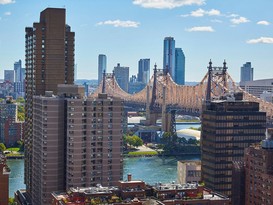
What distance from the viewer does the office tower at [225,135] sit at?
3309 centimetres

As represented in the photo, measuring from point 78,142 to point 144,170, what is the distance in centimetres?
2269

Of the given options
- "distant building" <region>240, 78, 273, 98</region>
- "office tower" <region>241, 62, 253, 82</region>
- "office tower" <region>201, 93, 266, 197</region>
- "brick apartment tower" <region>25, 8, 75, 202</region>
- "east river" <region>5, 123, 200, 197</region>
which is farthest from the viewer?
"office tower" <region>241, 62, 253, 82</region>

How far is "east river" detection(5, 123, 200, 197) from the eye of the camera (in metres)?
45.1

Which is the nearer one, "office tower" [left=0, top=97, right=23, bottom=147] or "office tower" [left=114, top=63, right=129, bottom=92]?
"office tower" [left=0, top=97, right=23, bottom=147]

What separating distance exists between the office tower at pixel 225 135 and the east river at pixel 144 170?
11.5 metres

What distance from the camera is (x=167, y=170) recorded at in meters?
51.8

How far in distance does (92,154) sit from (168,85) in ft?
194

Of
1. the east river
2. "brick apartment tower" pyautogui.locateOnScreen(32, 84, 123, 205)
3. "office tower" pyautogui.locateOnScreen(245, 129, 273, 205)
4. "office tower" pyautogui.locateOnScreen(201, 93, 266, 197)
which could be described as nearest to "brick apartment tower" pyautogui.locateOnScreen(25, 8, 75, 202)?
"brick apartment tower" pyautogui.locateOnScreen(32, 84, 123, 205)

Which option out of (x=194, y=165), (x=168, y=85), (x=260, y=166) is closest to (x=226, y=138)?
(x=194, y=165)

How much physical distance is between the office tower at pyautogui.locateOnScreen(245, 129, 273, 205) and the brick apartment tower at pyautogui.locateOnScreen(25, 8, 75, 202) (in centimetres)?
1308

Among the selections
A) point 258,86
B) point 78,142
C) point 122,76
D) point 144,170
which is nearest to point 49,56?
point 78,142

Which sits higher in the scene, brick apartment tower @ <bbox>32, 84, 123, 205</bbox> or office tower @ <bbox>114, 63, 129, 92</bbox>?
office tower @ <bbox>114, 63, 129, 92</bbox>

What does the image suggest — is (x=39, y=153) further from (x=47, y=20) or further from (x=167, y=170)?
(x=167, y=170)

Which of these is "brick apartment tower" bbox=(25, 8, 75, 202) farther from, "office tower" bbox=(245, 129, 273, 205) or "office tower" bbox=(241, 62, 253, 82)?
"office tower" bbox=(241, 62, 253, 82)
